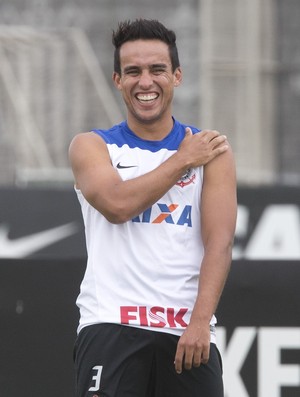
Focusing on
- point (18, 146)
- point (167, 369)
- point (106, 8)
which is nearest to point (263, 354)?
point (167, 369)

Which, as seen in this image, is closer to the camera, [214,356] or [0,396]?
[214,356]

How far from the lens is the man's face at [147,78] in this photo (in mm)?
3957

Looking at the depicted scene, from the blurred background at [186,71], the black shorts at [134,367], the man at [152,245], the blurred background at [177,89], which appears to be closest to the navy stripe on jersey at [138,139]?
the man at [152,245]

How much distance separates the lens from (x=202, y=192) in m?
3.97

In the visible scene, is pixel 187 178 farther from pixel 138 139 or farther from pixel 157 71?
pixel 157 71

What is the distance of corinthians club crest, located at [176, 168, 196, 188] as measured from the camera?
395 cm

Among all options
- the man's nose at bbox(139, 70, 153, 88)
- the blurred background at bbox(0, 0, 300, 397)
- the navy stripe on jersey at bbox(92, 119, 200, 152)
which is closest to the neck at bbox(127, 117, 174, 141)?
the navy stripe on jersey at bbox(92, 119, 200, 152)

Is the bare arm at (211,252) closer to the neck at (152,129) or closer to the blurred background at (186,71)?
the neck at (152,129)

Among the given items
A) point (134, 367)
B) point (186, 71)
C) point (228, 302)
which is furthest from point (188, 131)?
A: point (186, 71)

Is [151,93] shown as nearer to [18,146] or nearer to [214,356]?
[214,356]

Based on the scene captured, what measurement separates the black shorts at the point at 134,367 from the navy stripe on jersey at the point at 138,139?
0.60 meters

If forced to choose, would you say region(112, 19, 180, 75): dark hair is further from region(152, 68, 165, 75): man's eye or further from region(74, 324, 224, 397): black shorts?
region(74, 324, 224, 397): black shorts

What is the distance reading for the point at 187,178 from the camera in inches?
156

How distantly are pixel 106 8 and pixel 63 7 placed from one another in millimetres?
367
